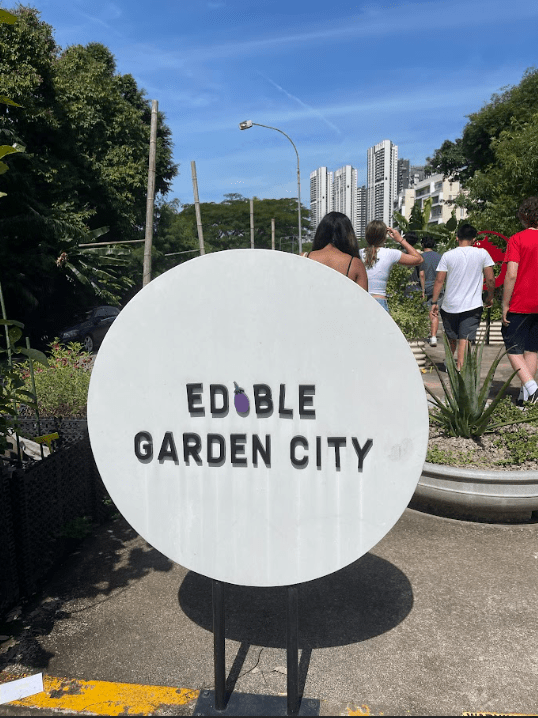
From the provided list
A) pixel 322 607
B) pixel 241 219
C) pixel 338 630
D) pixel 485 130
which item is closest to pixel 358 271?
pixel 322 607

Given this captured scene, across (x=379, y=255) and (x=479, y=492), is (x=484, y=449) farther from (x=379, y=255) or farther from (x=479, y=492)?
(x=379, y=255)

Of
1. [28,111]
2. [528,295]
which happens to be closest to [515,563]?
[528,295]

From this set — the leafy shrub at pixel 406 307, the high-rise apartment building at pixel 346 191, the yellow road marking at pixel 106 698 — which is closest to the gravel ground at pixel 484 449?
the yellow road marking at pixel 106 698

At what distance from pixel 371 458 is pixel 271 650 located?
3.74ft

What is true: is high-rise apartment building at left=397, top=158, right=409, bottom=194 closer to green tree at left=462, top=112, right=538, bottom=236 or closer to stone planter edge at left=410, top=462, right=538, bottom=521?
green tree at left=462, top=112, right=538, bottom=236

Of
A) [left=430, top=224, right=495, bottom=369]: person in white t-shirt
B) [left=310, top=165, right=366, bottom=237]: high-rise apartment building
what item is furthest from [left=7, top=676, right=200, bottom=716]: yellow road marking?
[left=310, top=165, right=366, bottom=237]: high-rise apartment building

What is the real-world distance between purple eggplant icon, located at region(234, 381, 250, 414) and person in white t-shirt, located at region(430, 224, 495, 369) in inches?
187

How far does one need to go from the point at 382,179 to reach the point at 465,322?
A: 149861 millimetres

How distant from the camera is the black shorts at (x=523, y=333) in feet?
18.9

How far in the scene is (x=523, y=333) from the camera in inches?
228

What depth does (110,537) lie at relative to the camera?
12.5 ft

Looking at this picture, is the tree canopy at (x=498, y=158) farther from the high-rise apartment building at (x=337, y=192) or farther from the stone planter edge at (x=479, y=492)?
the high-rise apartment building at (x=337, y=192)

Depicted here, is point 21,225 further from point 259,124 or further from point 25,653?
point 259,124

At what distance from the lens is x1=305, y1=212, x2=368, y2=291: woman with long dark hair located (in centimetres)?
379
